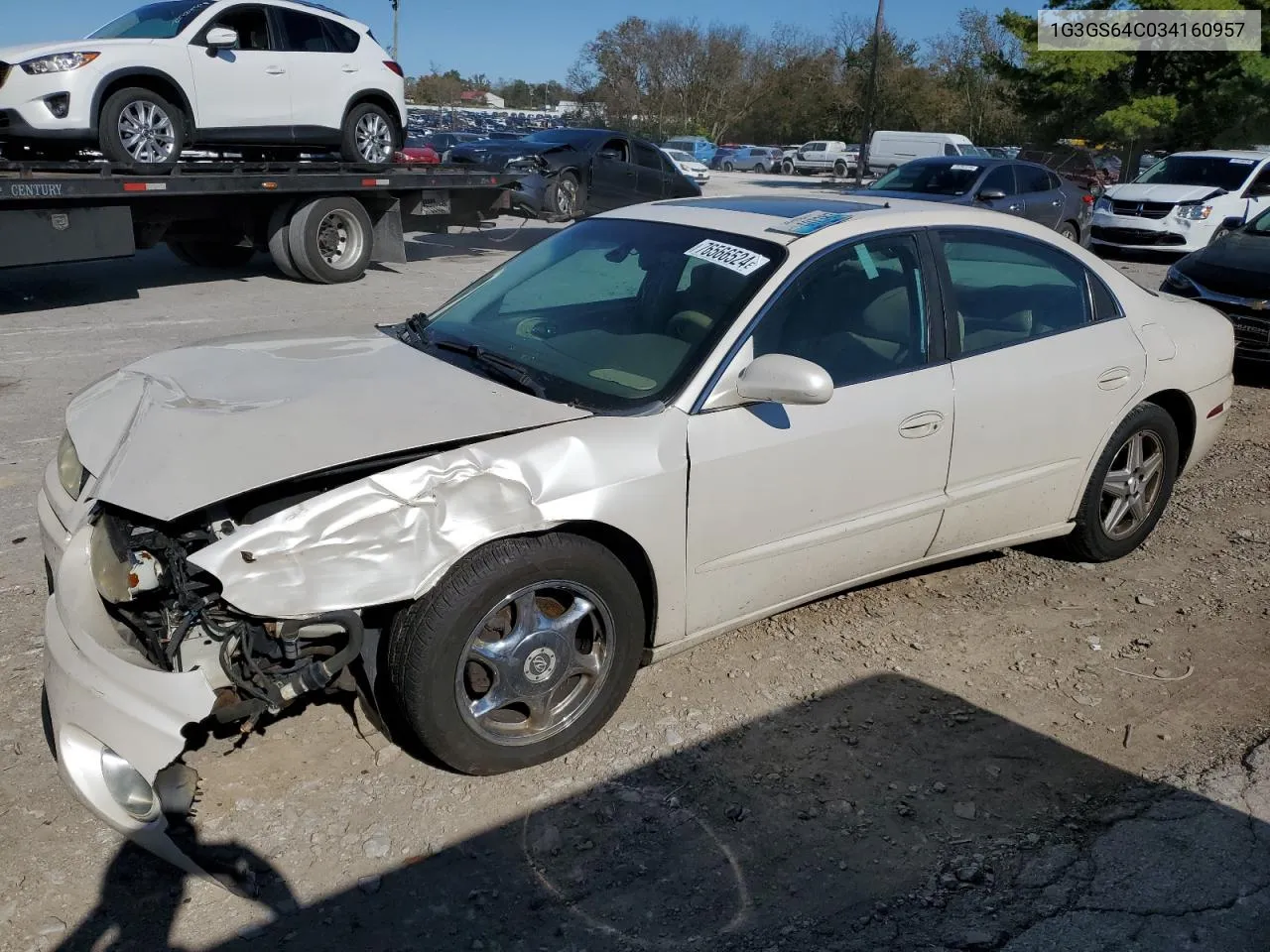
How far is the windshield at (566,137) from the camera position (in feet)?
53.0

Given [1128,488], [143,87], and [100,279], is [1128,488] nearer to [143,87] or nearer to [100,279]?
[143,87]

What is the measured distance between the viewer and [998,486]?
4082 mm

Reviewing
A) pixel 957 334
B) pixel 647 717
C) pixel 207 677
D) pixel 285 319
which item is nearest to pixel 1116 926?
pixel 647 717

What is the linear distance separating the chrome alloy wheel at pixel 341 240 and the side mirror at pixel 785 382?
955cm

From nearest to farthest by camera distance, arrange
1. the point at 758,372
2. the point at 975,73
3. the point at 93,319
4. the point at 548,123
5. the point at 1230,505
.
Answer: the point at 758,372
the point at 1230,505
the point at 93,319
the point at 975,73
the point at 548,123

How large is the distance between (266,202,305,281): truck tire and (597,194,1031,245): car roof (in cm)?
805

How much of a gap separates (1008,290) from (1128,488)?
115cm

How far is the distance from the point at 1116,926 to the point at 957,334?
82.0 inches

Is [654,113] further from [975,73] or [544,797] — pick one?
[544,797]

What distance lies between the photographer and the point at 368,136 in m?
12.3

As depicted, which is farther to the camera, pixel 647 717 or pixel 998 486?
pixel 998 486

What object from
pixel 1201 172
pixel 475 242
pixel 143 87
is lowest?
pixel 475 242

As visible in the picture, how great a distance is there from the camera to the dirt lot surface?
2580 millimetres


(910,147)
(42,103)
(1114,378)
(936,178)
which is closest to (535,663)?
(1114,378)
